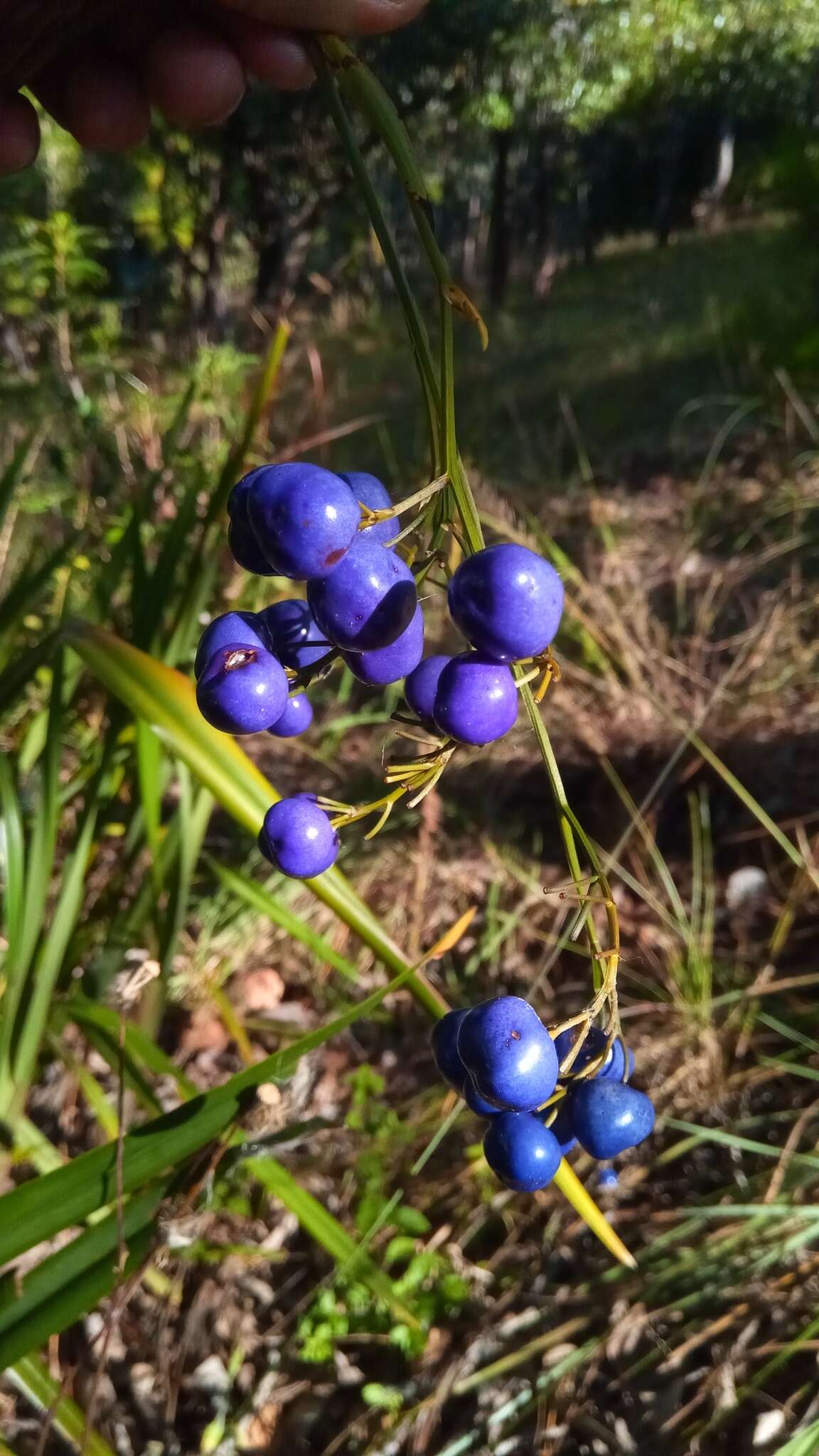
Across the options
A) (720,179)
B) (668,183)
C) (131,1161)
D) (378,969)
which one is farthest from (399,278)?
(668,183)

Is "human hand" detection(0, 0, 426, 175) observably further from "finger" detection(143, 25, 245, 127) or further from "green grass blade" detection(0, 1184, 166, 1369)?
"green grass blade" detection(0, 1184, 166, 1369)

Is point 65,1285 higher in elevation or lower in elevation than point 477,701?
lower

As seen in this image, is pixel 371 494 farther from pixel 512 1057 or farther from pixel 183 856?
pixel 183 856

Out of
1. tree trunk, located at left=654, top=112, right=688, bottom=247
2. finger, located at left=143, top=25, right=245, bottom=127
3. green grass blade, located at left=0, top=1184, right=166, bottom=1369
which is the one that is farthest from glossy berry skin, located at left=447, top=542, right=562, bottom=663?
tree trunk, located at left=654, top=112, right=688, bottom=247

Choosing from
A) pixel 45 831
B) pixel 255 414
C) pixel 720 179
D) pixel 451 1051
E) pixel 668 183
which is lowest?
pixel 451 1051

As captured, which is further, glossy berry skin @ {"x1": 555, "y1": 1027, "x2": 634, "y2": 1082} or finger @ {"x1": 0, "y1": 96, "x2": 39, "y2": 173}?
finger @ {"x1": 0, "y1": 96, "x2": 39, "y2": 173}

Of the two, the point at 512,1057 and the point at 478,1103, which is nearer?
the point at 512,1057
